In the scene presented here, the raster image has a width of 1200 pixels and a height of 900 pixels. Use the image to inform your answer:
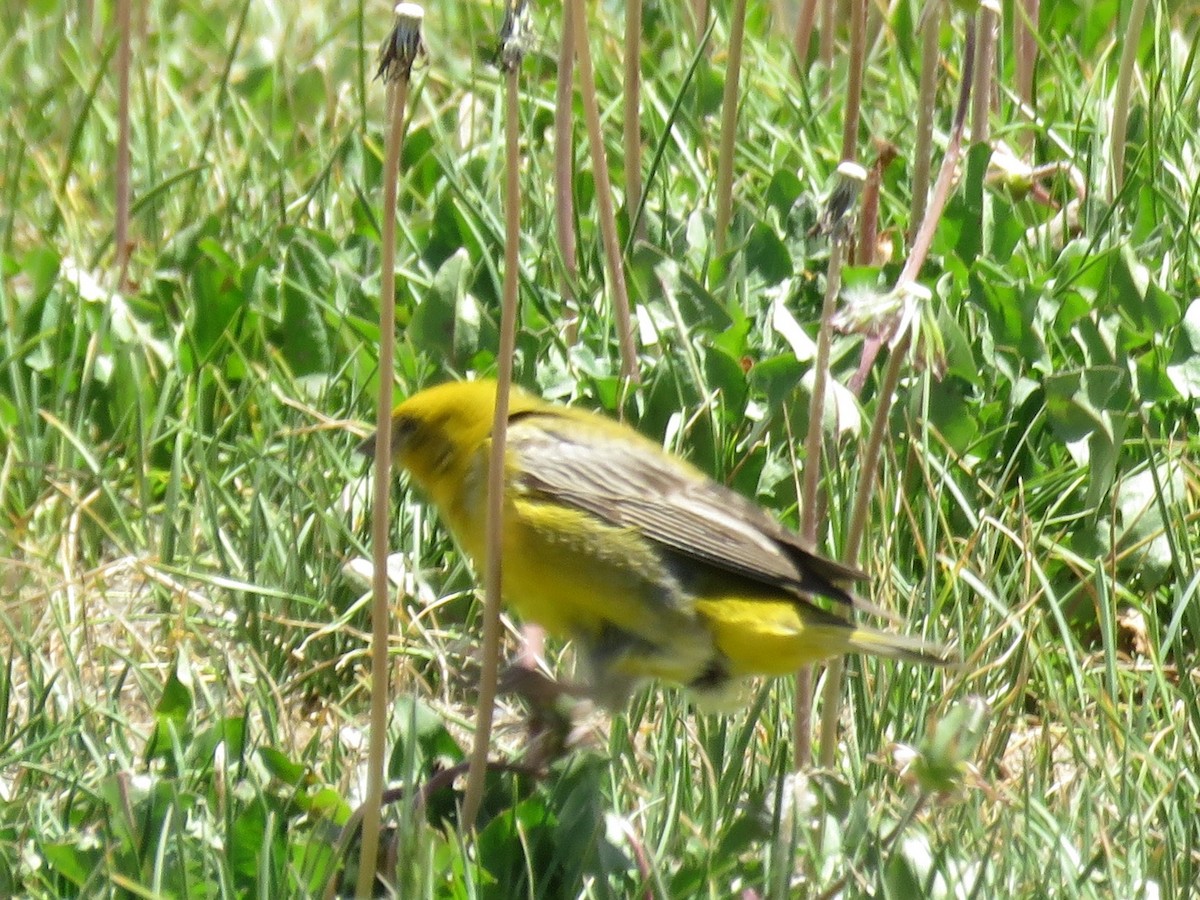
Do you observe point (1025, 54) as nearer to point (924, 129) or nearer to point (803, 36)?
point (803, 36)

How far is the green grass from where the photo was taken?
2.80 metres

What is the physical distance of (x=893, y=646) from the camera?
308 centimetres

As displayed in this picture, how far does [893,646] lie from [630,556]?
0.53m

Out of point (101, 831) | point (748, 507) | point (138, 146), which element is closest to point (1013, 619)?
point (748, 507)

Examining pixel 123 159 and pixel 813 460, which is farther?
pixel 123 159

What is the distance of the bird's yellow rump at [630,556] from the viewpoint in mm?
3236

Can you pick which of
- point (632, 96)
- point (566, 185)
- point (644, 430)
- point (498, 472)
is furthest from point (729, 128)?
point (498, 472)

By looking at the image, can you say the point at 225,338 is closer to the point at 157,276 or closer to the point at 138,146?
the point at 157,276

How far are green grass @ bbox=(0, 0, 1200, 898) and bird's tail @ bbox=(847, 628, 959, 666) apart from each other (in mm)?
150

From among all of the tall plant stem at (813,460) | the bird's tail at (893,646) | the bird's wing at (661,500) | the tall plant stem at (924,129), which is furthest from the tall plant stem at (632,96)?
the bird's tail at (893,646)

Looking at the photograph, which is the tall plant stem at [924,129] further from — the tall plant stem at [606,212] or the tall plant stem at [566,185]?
the tall plant stem at [566,185]

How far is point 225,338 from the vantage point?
4.29 m

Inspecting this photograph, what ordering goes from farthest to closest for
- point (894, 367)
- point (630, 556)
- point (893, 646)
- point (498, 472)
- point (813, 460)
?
point (630, 556), point (893, 646), point (813, 460), point (894, 367), point (498, 472)

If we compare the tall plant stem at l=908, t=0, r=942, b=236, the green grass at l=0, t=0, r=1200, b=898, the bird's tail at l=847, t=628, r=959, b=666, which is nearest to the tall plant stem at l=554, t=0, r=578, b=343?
the green grass at l=0, t=0, r=1200, b=898
